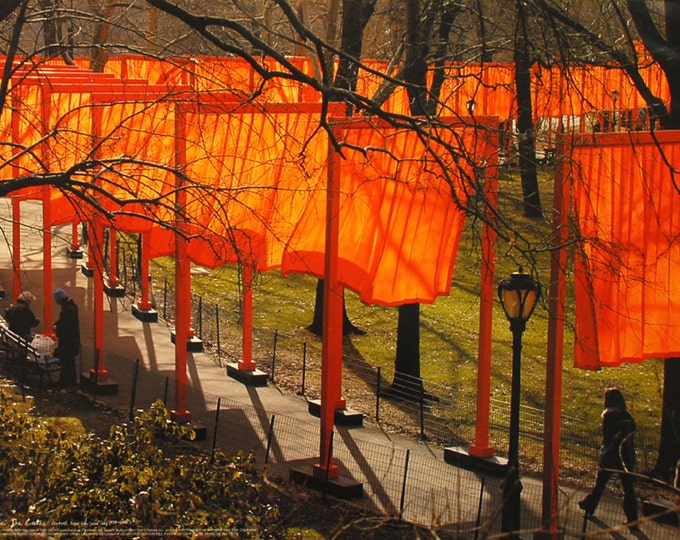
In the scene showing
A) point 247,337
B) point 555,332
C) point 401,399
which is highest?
point 555,332

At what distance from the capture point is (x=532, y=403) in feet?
60.3

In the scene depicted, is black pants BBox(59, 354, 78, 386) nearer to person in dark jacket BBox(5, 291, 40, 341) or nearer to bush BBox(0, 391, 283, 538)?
person in dark jacket BBox(5, 291, 40, 341)

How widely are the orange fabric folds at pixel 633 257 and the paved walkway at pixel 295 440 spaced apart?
1842 mm

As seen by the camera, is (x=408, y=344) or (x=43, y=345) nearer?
(x=43, y=345)

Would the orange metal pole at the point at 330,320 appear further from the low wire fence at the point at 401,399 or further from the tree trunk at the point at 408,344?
the tree trunk at the point at 408,344

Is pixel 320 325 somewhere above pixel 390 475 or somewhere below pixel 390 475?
above

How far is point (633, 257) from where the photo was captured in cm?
1241

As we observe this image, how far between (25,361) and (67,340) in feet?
2.58

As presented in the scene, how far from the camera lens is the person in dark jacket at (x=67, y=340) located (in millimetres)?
17641

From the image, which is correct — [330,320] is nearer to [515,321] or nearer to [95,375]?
[515,321]

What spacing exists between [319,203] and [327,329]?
1.89m

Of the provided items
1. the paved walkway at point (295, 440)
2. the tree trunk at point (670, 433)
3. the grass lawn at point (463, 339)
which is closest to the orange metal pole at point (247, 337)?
the paved walkway at point (295, 440)

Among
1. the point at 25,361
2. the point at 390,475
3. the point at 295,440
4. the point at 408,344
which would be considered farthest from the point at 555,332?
the point at 25,361

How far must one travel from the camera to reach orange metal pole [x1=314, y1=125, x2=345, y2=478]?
13.5 meters
